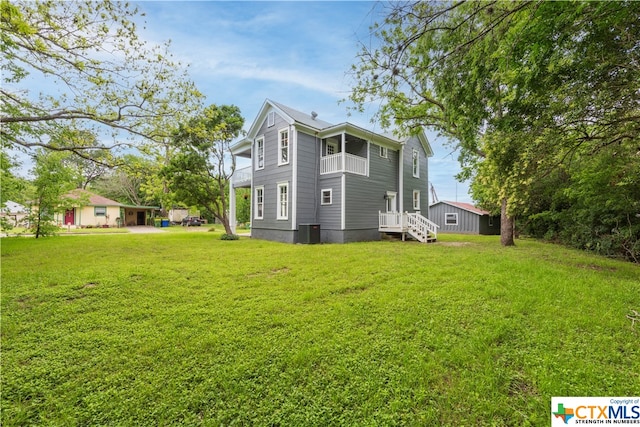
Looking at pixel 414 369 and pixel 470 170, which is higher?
pixel 470 170

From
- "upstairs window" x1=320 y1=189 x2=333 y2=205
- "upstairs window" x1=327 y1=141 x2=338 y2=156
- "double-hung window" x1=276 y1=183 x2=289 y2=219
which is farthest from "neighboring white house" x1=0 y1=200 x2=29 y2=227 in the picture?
"upstairs window" x1=327 y1=141 x2=338 y2=156

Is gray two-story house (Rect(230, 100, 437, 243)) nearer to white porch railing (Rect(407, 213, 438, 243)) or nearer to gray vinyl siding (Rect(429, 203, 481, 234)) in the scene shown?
white porch railing (Rect(407, 213, 438, 243))

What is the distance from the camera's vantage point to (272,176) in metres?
13.3

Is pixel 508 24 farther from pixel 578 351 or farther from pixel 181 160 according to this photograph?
pixel 181 160

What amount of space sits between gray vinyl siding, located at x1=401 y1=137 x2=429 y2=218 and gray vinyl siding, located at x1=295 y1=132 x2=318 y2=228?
5307 millimetres

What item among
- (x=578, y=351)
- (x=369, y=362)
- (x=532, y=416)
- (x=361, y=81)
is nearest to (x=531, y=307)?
(x=578, y=351)

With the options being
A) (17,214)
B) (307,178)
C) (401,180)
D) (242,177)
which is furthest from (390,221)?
(17,214)

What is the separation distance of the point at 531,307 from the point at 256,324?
4.10 metres

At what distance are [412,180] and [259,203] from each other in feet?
30.6

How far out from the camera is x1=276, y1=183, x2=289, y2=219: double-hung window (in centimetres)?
1242

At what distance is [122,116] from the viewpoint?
777 centimetres

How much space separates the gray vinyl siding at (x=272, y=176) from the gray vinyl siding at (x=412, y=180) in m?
6.82

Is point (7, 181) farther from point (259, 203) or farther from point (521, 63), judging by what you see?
point (521, 63)

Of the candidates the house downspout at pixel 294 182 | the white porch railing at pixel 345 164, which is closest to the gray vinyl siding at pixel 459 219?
the white porch railing at pixel 345 164
